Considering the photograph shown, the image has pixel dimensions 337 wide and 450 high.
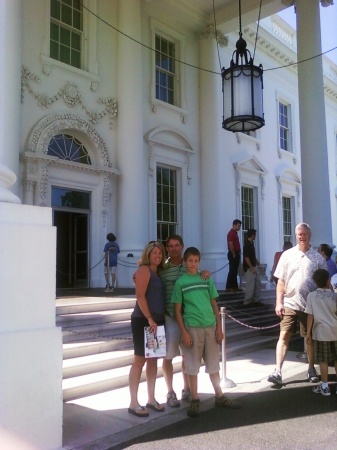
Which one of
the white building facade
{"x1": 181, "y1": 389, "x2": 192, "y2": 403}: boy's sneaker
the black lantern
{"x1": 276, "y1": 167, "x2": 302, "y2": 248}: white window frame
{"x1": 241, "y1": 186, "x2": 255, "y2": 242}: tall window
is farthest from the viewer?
{"x1": 276, "y1": 167, "x2": 302, "y2": 248}: white window frame

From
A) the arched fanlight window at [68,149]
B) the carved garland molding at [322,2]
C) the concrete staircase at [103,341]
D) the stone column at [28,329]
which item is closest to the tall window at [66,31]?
the arched fanlight window at [68,149]

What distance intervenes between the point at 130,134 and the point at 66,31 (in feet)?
9.80

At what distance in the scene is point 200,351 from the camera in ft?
16.1

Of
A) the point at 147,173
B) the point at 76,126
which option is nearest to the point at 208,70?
the point at 147,173

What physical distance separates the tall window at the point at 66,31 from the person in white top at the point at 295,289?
8241 millimetres

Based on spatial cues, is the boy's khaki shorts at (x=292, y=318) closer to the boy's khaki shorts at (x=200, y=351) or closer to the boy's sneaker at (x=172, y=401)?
the boy's khaki shorts at (x=200, y=351)

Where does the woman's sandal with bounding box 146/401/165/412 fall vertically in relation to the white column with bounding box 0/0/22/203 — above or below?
below

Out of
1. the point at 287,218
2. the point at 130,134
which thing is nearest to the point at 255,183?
the point at 287,218

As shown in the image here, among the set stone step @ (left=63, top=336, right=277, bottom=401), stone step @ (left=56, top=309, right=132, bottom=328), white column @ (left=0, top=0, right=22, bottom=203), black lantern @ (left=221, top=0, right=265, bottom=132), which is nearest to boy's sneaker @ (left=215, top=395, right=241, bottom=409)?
stone step @ (left=63, top=336, right=277, bottom=401)

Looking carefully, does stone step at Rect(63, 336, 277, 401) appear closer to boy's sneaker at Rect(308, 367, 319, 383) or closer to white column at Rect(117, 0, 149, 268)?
boy's sneaker at Rect(308, 367, 319, 383)

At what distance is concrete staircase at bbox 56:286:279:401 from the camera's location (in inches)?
227

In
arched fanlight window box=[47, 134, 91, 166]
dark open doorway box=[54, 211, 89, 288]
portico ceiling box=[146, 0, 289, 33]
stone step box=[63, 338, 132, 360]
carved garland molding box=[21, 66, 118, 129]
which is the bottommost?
stone step box=[63, 338, 132, 360]

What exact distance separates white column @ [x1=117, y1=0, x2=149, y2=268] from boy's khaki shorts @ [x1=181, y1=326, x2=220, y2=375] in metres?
7.44

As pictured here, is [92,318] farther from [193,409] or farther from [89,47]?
[89,47]
